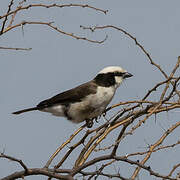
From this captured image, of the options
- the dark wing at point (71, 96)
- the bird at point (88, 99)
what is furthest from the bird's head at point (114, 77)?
the dark wing at point (71, 96)

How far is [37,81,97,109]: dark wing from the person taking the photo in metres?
6.18

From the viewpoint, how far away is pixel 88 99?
19.8ft

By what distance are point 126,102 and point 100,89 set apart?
233 cm

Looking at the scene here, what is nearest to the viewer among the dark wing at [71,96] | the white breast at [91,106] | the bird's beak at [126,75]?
the white breast at [91,106]

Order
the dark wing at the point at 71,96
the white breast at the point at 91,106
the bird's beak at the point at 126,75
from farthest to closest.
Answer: the bird's beak at the point at 126,75 → the dark wing at the point at 71,96 → the white breast at the point at 91,106

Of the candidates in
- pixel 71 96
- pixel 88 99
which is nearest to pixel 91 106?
pixel 88 99

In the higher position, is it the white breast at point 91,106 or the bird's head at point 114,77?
the bird's head at point 114,77

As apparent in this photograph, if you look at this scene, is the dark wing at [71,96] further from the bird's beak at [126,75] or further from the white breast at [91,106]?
the bird's beak at [126,75]

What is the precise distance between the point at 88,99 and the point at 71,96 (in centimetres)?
33

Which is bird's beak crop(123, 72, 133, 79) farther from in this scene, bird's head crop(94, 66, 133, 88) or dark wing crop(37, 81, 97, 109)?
dark wing crop(37, 81, 97, 109)

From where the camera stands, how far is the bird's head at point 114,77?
6336 millimetres

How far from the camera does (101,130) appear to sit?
3689 millimetres

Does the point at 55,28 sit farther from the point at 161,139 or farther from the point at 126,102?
the point at 161,139

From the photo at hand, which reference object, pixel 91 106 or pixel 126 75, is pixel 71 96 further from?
pixel 126 75
